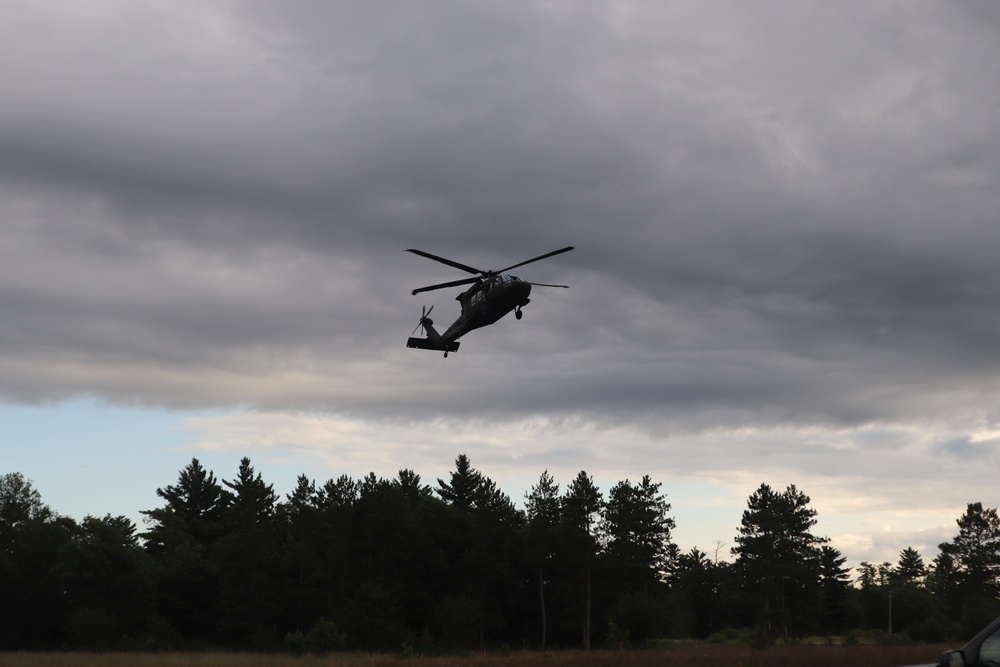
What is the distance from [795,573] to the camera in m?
86.5

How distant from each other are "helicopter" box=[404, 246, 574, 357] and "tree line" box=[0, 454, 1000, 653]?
3151cm

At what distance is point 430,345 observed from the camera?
4344 cm

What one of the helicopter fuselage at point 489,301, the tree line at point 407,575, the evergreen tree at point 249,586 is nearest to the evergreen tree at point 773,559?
the tree line at point 407,575

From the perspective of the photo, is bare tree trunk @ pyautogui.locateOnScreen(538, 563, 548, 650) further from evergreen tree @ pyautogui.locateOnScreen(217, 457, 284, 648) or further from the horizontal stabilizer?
the horizontal stabilizer

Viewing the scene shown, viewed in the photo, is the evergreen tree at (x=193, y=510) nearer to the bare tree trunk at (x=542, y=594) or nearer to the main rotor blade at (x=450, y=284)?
the bare tree trunk at (x=542, y=594)

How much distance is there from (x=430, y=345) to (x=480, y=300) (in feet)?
18.8

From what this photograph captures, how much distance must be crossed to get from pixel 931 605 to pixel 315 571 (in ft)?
296

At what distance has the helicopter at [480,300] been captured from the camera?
3678 centimetres

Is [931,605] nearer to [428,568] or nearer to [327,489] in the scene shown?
[428,568]

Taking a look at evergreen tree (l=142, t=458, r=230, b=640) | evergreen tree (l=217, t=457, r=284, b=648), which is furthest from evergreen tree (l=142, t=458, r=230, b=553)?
evergreen tree (l=217, t=457, r=284, b=648)

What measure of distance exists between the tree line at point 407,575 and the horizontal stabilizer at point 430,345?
102 feet

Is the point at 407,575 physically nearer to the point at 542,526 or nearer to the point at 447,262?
the point at 542,526

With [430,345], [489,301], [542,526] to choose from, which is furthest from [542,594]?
[489,301]

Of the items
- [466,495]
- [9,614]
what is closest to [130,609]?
[9,614]
